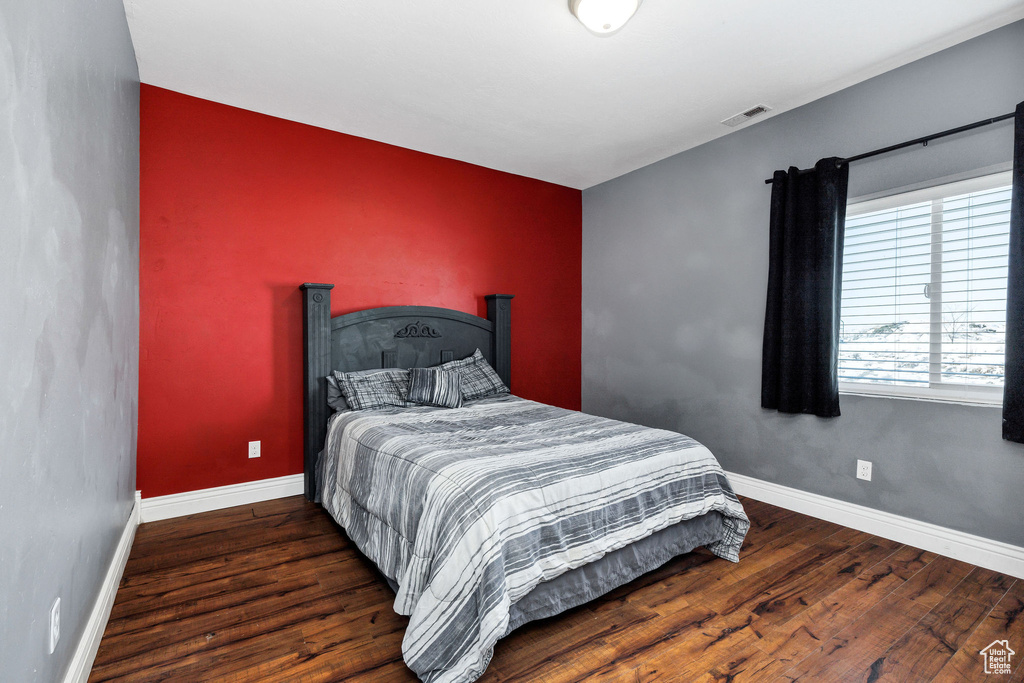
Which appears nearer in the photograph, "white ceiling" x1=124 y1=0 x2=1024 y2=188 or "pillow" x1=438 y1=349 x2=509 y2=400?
"white ceiling" x1=124 y1=0 x2=1024 y2=188

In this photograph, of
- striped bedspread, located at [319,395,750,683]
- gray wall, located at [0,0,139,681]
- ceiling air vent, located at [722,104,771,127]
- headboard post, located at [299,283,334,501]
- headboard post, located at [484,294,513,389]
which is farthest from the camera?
headboard post, located at [484,294,513,389]

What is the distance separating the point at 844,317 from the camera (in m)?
2.92

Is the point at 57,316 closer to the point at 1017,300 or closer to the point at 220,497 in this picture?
the point at 220,497

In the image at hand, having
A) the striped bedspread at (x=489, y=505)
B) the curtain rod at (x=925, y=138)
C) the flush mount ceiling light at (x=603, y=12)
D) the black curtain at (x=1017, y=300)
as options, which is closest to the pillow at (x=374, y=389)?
the striped bedspread at (x=489, y=505)

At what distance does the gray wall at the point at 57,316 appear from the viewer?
0.99m

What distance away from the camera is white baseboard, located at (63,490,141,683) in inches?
57.8

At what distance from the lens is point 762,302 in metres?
3.27

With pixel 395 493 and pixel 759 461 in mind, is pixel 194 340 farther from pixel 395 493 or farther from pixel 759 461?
pixel 759 461

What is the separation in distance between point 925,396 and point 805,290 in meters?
0.81

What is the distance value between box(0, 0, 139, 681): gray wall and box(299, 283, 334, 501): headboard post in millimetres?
1125

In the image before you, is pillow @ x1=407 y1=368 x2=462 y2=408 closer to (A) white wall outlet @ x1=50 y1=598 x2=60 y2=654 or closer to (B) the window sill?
(A) white wall outlet @ x1=50 y1=598 x2=60 y2=654

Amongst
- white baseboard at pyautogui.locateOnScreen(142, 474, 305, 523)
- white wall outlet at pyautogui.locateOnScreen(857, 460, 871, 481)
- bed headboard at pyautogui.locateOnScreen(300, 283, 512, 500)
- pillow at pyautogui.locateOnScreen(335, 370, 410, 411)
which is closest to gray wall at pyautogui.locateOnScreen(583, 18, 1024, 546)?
white wall outlet at pyautogui.locateOnScreen(857, 460, 871, 481)

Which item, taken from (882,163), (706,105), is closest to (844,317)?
(882,163)

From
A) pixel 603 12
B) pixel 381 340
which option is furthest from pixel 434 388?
pixel 603 12
